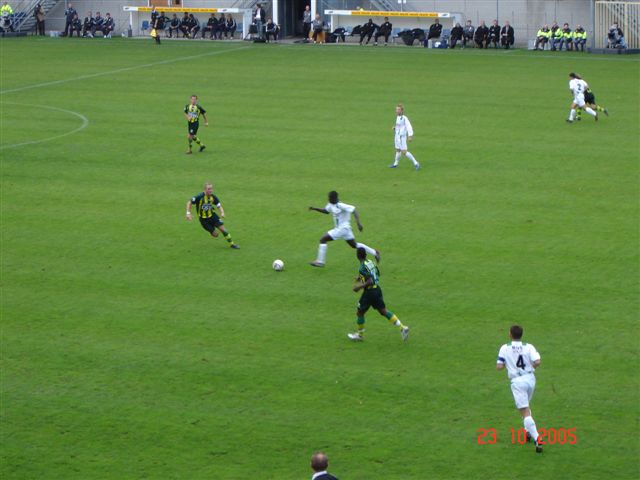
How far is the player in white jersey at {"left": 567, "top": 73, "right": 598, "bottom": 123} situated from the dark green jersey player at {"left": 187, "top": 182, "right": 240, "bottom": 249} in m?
18.6

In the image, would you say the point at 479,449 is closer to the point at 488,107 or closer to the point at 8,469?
the point at 8,469

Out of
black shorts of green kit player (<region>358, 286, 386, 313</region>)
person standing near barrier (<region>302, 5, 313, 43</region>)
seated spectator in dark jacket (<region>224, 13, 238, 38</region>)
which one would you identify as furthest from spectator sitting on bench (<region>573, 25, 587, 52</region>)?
black shorts of green kit player (<region>358, 286, 386, 313</region>)

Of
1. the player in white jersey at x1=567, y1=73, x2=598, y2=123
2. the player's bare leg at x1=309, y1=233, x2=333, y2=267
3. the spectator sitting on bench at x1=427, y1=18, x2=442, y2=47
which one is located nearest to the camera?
the player's bare leg at x1=309, y1=233, x2=333, y2=267

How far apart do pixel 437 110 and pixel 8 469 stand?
3017 centimetres

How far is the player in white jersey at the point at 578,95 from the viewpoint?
126 ft

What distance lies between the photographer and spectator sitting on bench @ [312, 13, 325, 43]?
219 feet

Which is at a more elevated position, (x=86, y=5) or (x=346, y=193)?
(x=86, y=5)

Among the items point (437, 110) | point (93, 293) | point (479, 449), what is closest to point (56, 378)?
point (93, 293)

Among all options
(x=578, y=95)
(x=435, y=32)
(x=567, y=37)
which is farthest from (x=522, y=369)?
(x=435, y=32)

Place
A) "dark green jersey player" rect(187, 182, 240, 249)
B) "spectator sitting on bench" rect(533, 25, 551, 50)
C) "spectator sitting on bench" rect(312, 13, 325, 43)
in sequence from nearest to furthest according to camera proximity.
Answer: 1. "dark green jersey player" rect(187, 182, 240, 249)
2. "spectator sitting on bench" rect(533, 25, 551, 50)
3. "spectator sitting on bench" rect(312, 13, 325, 43)

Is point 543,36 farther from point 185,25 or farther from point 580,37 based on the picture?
point 185,25

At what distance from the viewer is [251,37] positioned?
6850 centimetres

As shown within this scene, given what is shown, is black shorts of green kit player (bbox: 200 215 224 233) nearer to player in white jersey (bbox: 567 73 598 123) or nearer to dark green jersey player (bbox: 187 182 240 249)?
dark green jersey player (bbox: 187 182 240 249)
